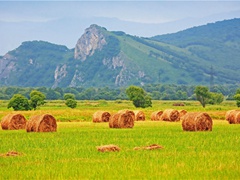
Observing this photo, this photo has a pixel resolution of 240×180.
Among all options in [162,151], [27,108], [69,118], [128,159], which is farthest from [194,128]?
[27,108]

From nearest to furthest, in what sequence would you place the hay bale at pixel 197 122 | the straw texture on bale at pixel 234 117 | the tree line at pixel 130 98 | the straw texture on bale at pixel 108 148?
the straw texture on bale at pixel 108 148 → the hay bale at pixel 197 122 → the straw texture on bale at pixel 234 117 → the tree line at pixel 130 98

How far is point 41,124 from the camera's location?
38.4 meters

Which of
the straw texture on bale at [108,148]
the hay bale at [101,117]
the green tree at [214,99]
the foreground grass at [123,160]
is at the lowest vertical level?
the foreground grass at [123,160]

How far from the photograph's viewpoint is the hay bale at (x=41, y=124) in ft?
126

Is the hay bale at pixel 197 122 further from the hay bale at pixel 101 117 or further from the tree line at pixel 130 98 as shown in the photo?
the tree line at pixel 130 98

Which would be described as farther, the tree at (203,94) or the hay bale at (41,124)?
the tree at (203,94)

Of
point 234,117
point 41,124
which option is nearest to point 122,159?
point 41,124

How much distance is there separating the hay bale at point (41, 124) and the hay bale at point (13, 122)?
5628 mm

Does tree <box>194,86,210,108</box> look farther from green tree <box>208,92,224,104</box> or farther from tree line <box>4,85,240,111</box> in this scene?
green tree <box>208,92,224,104</box>

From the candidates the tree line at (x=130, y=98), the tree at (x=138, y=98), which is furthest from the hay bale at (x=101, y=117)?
A: the tree at (x=138, y=98)

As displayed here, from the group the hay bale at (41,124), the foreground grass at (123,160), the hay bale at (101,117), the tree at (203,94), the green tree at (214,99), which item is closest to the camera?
the foreground grass at (123,160)

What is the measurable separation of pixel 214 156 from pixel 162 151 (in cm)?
290

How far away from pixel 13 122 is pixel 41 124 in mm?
6636

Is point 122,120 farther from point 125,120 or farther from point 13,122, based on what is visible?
point 13,122
